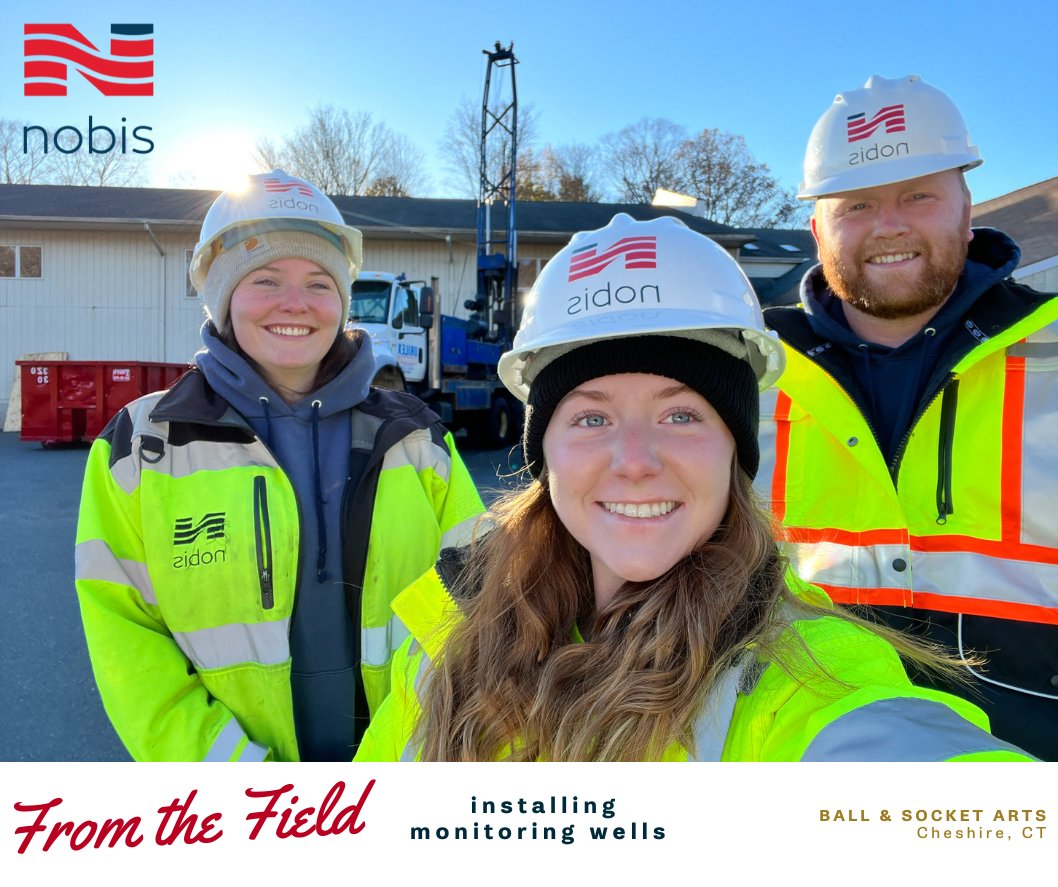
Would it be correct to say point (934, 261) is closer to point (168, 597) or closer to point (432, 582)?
point (432, 582)

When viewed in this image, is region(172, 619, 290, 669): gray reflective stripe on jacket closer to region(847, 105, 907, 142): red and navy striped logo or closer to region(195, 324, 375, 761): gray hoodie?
region(195, 324, 375, 761): gray hoodie

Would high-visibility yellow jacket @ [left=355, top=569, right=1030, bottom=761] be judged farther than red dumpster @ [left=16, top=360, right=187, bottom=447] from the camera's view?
No

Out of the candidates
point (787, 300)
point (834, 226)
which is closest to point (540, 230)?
point (787, 300)

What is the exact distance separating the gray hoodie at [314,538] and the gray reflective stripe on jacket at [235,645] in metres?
0.07

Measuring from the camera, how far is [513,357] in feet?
5.13

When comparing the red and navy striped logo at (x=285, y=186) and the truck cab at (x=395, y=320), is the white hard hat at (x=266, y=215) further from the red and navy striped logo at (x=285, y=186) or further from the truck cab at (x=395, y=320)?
the truck cab at (x=395, y=320)

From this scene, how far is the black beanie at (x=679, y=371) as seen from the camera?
1314 mm

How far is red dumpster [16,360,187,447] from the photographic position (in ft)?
40.3

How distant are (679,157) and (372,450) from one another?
2555 centimetres

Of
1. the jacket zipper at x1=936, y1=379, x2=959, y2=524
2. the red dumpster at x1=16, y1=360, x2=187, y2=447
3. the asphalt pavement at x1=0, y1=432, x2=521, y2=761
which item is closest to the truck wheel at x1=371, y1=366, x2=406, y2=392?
the asphalt pavement at x1=0, y1=432, x2=521, y2=761

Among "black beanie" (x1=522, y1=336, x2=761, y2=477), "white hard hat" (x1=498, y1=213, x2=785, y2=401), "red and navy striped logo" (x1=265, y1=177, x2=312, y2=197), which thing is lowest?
"black beanie" (x1=522, y1=336, x2=761, y2=477)

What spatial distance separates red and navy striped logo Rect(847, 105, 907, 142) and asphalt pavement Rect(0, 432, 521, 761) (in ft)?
4.73

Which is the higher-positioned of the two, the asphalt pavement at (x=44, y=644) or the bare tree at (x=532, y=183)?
the bare tree at (x=532, y=183)

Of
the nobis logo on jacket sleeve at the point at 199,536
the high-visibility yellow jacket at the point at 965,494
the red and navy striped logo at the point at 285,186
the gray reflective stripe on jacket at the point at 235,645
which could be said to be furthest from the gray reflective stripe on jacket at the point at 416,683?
the red and navy striped logo at the point at 285,186
